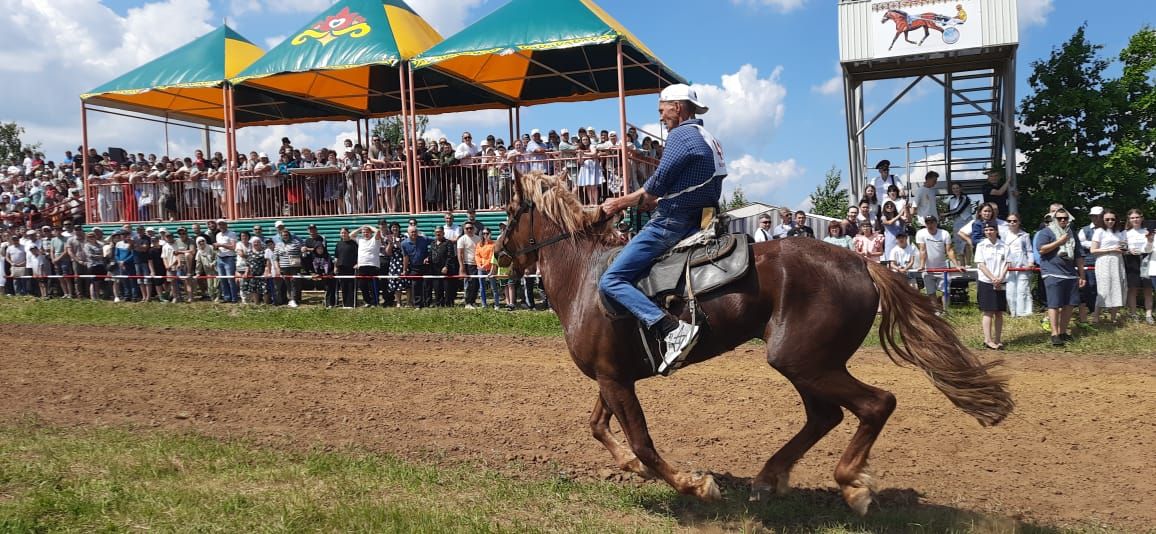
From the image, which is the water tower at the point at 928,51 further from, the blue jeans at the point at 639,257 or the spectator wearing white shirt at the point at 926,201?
the blue jeans at the point at 639,257

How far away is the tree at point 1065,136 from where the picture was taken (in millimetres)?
19844

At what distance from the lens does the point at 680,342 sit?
5.03 meters

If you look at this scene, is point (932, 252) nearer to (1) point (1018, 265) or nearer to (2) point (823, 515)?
(1) point (1018, 265)

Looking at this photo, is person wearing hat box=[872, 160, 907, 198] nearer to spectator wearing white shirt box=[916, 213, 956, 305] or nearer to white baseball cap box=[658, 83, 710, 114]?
spectator wearing white shirt box=[916, 213, 956, 305]

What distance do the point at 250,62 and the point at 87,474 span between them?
1941cm

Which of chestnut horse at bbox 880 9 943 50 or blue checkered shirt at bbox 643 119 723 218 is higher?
chestnut horse at bbox 880 9 943 50

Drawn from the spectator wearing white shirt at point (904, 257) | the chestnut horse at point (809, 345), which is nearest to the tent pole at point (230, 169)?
the spectator wearing white shirt at point (904, 257)

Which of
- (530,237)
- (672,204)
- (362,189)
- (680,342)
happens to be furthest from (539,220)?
(362,189)

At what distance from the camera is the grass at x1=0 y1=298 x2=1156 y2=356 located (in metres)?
11.5

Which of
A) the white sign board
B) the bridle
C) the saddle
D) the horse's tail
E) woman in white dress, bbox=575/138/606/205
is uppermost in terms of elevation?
the white sign board

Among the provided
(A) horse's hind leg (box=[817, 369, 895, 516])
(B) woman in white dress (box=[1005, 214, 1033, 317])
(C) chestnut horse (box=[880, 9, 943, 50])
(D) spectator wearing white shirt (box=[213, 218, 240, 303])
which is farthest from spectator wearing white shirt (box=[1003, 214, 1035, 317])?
(D) spectator wearing white shirt (box=[213, 218, 240, 303])

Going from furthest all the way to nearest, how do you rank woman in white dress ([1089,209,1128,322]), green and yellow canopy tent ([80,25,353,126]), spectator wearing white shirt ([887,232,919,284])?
green and yellow canopy tent ([80,25,353,126]), spectator wearing white shirt ([887,232,919,284]), woman in white dress ([1089,209,1128,322])

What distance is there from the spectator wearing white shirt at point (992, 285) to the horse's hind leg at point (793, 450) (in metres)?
7.30

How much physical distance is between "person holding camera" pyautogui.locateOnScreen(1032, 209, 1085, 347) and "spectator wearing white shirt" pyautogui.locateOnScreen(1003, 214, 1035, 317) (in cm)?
42
